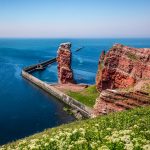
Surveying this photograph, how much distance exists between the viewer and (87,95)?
80.0 meters

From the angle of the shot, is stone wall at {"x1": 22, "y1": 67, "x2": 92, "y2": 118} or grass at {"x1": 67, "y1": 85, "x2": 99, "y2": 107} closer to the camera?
stone wall at {"x1": 22, "y1": 67, "x2": 92, "y2": 118}

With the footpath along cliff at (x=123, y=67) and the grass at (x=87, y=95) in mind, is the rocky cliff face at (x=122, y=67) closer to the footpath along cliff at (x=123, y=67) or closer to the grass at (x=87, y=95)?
the footpath along cliff at (x=123, y=67)

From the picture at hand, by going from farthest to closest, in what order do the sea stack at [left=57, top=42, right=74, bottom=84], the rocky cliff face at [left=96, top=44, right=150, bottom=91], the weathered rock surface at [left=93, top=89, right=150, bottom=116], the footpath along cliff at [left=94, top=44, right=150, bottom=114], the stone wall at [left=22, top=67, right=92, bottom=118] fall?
1. the sea stack at [left=57, top=42, right=74, bottom=84]
2. the rocky cliff face at [left=96, top=44, right=150, bottom=91]
3. the footpath along cliff at [left=94, top=44, right=150, bottom=114]
4. the stone wall at [left=22, top=67, right=92, bottom=118]
5. the weathered rock surface at [left=93, top=89, right=150, bottom=116]

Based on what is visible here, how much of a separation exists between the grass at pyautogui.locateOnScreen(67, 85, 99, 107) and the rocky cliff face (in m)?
2.15

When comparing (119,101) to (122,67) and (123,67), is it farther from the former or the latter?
(122,67)

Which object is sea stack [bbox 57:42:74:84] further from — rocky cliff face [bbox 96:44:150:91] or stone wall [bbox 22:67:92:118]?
rocky cliff face [bbox 96:44:150:91]

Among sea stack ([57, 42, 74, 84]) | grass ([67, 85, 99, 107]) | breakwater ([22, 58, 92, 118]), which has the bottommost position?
breakwater ([22, 58, 92, 118])

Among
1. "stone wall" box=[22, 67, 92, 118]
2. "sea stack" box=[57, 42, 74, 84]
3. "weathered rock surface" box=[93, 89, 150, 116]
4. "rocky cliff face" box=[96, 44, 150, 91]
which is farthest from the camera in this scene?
"sea stack" box=[57, 42, 74, 84]

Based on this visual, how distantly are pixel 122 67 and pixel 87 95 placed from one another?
1133cm

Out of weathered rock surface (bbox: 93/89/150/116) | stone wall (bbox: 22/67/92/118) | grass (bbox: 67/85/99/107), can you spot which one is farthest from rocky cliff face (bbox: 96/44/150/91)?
weathered rock surface (bbox: 93/89/150/116)

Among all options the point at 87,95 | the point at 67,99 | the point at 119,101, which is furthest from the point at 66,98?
the point at 119,101

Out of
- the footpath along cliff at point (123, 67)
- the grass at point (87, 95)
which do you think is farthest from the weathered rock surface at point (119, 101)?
the grass at point (87, 95)

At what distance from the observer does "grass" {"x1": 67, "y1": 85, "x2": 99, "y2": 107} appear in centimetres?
7456

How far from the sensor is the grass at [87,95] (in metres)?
74.6
